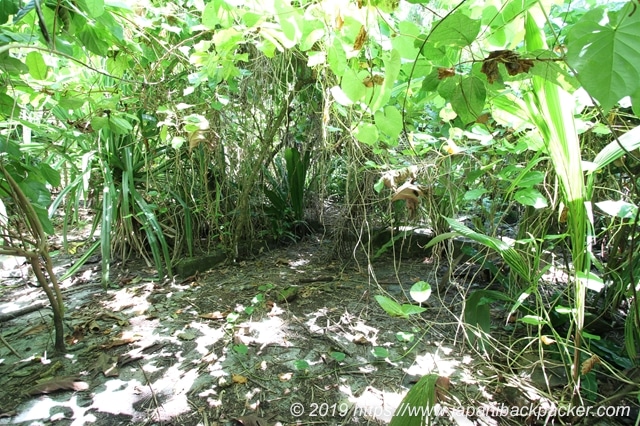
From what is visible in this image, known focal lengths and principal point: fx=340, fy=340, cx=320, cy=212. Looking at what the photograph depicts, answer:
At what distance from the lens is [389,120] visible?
2.86 ft

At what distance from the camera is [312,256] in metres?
2.50

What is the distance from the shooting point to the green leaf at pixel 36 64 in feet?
3.49

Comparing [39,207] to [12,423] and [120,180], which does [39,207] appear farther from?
[120,180]

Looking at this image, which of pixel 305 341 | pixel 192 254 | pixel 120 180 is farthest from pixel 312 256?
pixel 120 180

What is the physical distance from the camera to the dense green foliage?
730 millimetres

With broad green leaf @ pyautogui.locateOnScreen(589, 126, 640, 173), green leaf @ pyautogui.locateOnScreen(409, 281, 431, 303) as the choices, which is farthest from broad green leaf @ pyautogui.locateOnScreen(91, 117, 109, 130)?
broad green leaf @ pyautogui.locateOnScreen(589, 126, 640, 173)

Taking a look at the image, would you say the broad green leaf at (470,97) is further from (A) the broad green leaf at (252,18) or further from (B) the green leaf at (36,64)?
(B) the green leaf at (36,64)

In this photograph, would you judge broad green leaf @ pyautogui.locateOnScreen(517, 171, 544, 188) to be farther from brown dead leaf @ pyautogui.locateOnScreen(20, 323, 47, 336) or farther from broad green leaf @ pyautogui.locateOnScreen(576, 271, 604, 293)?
brown dead leaf @ pyautogui.locateOnScreen(20, 323, 47, 336)

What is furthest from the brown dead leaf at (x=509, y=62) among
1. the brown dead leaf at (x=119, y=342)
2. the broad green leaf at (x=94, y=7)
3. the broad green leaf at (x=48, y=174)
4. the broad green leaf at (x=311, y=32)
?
the brown dead leaf at (x=119, y=342)

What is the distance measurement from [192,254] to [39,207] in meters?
1.09

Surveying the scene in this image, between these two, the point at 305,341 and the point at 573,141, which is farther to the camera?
the point at 305,341

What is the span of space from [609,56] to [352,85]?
440mm

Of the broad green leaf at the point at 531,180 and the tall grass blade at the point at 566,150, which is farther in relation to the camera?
the broad green leaf at the point at 531,180

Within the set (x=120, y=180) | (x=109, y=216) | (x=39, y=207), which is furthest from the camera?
(x=120, y=180)
